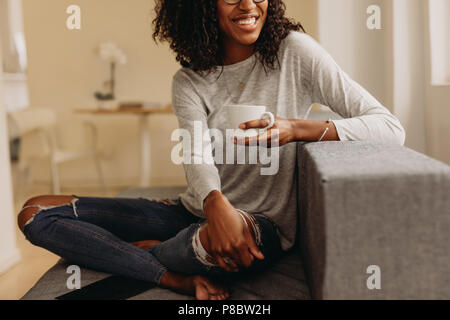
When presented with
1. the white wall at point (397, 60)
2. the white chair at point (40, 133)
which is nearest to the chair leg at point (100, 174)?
the white chair at point (40, 133)

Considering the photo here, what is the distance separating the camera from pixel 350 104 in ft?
4.01

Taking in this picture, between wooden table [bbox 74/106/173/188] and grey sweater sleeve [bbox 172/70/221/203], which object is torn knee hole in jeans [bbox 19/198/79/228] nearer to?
grey sweater sleeve [bbox 172/70/221/203]

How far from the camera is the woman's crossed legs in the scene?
3.72ft

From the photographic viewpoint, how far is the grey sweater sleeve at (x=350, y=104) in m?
1.13

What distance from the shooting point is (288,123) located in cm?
112

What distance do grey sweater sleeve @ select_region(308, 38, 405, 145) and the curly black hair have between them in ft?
0.37

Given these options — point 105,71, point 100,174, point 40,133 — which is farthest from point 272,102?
point 105,71

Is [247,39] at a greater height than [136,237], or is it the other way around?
[247,39]

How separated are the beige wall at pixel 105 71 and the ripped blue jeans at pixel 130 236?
3.18m

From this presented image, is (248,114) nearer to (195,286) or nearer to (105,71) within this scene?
(195,286)

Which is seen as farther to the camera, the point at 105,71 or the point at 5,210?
the point at 105,71

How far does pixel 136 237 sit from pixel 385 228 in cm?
86

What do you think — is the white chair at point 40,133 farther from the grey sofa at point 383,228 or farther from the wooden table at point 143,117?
the grey sofa at point 383,228

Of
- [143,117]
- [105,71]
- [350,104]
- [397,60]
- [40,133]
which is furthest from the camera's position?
[105,71]
